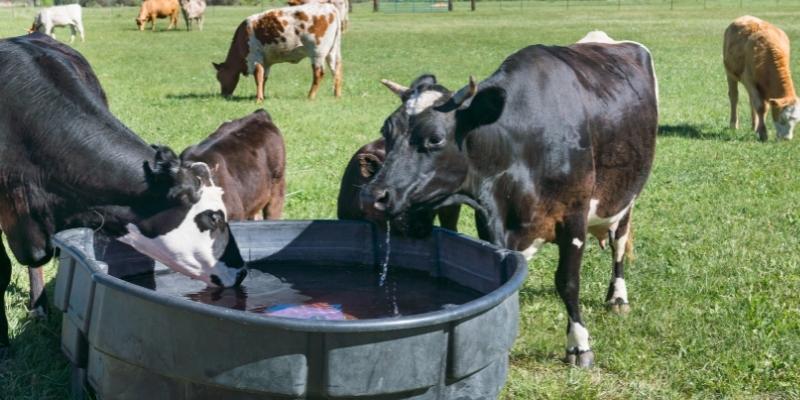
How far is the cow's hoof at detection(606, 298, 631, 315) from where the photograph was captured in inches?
259

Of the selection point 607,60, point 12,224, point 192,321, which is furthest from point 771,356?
point 12,224

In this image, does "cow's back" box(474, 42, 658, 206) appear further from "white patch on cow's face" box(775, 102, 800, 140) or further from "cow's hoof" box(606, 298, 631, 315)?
"white patch on cow's face" box(775, 102, 800, 140)

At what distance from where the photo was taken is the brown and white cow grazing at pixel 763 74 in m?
14.3

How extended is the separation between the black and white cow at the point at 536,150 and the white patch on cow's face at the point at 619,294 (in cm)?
43

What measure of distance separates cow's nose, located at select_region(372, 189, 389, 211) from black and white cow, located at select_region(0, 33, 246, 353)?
1.02m

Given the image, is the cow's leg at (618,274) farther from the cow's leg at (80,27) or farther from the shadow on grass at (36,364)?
the cow's leg at (80,27)

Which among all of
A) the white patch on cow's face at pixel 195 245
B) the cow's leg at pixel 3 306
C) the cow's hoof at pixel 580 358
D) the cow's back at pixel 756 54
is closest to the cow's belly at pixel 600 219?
the cow's hoof at pixel 580 358

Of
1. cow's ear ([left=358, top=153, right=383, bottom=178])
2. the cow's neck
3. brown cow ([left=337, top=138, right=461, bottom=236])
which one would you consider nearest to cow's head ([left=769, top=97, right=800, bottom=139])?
the cow's neck

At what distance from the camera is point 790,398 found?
5137 millimetres

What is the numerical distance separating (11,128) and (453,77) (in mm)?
17986

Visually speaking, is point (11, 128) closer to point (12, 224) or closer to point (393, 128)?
point (12, 224)

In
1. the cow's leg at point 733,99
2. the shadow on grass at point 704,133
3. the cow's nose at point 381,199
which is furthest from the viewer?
the cow's leg at point 733,99

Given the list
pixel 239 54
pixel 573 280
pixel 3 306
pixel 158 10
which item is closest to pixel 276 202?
pixel 3 306

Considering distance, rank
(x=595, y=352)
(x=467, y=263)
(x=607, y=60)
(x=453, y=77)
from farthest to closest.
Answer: (x=453, y=77) < (x=607, y=60) < (x=595, y=352) < (x=467, y=263)
